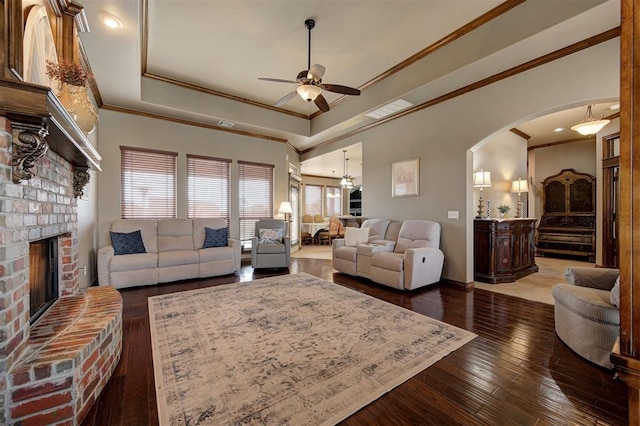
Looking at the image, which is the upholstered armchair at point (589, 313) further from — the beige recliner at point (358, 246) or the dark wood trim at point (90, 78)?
the dark wood trim at point (90, 78)

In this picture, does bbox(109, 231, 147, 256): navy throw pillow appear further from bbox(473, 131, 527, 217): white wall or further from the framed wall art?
bbox(473, 131, 527, 217): white wall

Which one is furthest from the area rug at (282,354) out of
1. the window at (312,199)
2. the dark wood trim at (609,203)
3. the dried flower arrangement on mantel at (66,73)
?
the window at (312,199)

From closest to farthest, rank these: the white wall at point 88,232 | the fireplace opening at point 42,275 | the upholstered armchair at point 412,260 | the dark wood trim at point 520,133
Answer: the fireplace opening at point 42,275 → the white wall at point 88,232 → the upholstered armchair at point 412,260 → the dark wood trim at point 520,133

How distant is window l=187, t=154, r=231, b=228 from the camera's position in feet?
18.9

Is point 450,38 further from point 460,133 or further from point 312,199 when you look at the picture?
point 312,199

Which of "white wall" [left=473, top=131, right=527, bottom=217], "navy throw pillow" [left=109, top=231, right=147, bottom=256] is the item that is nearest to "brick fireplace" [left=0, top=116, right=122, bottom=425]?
"navy throw pillow" [left=109, top=231, right=147, bottom=256]

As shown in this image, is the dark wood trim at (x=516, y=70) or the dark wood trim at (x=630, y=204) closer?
the dark wood trim at (x=630, y=204)

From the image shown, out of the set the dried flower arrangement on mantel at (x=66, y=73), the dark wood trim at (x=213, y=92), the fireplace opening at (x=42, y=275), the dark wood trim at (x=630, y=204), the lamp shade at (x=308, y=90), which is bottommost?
the fireplace opening at (x=42, y=275)

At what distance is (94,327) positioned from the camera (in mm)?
1867

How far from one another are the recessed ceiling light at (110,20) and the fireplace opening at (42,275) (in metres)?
2.17

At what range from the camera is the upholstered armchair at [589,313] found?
6.76ft

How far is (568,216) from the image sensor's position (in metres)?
6.91

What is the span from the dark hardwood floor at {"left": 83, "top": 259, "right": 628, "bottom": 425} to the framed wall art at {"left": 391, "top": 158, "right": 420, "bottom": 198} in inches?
103

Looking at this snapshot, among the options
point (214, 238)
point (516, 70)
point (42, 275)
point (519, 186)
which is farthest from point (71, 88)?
point (519, 186)
